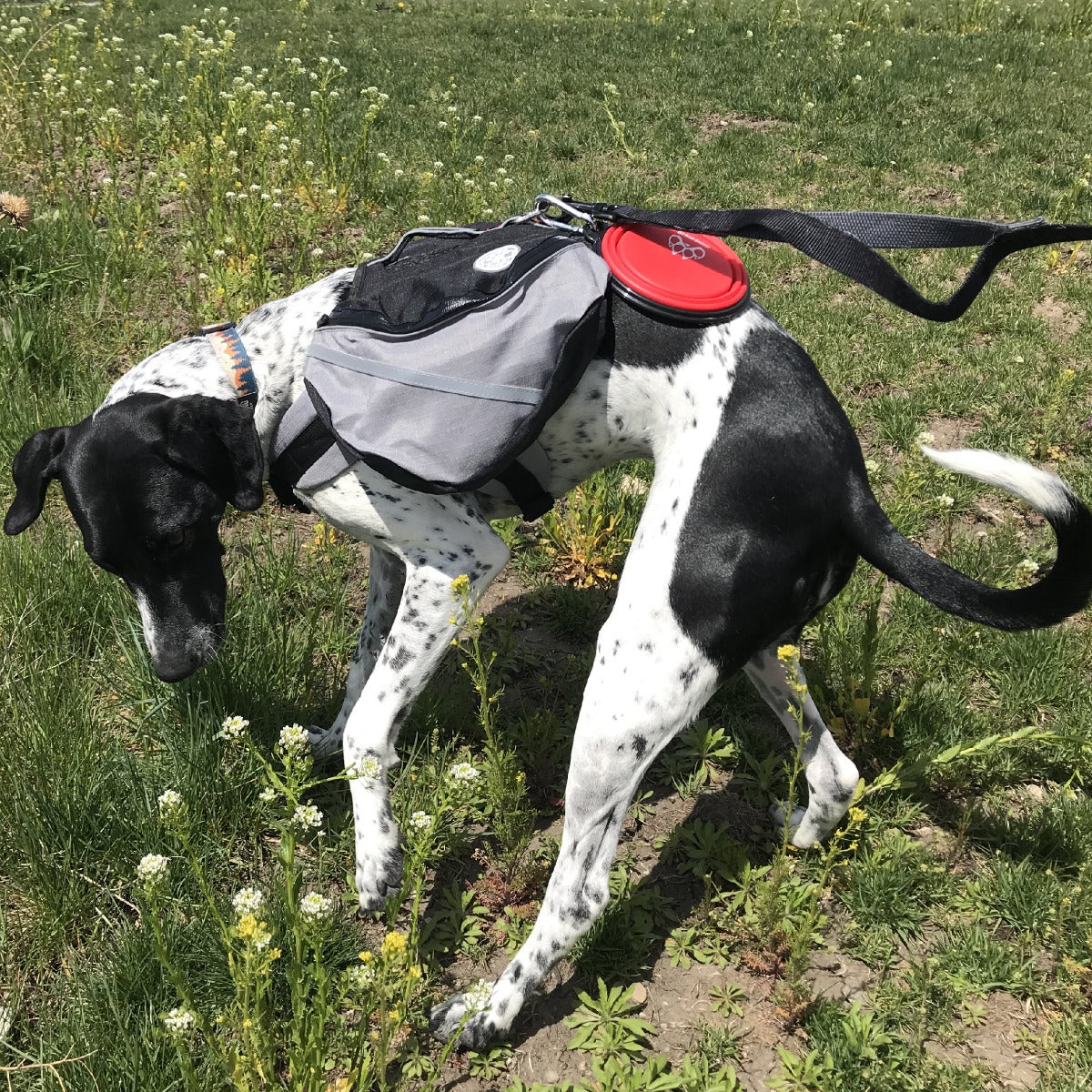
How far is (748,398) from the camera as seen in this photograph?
2297 millimetres

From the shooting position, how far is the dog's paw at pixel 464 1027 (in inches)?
93.4

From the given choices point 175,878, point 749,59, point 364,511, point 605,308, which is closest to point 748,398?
point 605,308

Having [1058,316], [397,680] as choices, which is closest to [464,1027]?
[397,680]

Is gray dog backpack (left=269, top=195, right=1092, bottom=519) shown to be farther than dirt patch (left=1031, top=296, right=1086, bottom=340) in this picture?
No

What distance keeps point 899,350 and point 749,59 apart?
5720 millimetres


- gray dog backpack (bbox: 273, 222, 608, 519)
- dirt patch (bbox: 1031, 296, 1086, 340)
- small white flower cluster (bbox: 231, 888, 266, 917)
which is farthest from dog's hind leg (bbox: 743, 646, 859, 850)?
dirt patch (bbox: 1031, 296, 1086, 340)

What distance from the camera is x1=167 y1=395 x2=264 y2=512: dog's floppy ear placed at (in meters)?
2.48

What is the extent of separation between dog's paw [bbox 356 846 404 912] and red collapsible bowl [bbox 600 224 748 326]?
158cm

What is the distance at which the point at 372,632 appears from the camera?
3.14 metres

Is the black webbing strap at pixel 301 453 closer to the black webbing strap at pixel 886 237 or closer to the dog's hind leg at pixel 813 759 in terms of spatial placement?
the black webbing strap at pixel 886 237

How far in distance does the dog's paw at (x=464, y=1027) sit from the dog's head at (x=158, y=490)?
1.11 metres

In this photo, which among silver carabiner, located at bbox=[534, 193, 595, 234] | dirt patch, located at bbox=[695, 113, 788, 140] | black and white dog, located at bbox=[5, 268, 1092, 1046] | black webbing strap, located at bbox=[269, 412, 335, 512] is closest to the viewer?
black and white dog, located at bbox=[5, 268, 1092, 1046]

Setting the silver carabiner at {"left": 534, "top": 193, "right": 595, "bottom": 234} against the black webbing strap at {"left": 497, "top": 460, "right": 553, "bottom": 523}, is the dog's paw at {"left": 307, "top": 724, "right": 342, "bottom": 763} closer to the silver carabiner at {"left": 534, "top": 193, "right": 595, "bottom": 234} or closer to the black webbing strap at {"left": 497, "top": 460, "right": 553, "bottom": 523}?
the black webbing strap at {"left": 497, "top": 460, "right": 553, "bottom": 523}

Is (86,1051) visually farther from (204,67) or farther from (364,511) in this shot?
(204,67)
